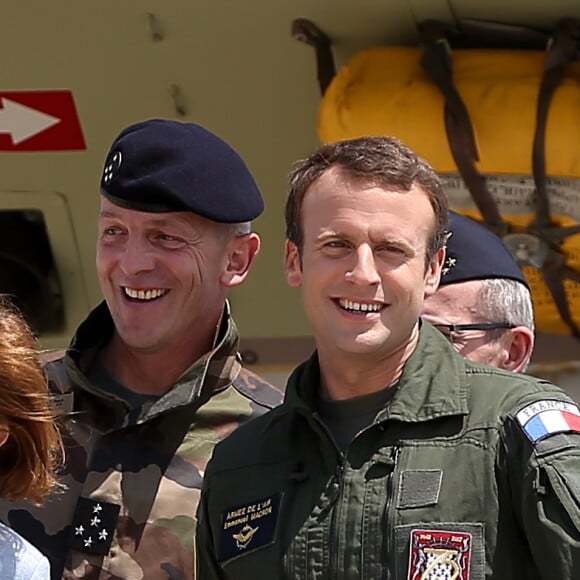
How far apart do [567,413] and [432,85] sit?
1.57 m

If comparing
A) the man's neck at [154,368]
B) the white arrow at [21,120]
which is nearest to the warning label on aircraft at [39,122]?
the white arrow at [21,120]

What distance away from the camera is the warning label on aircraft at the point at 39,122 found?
3404 mm

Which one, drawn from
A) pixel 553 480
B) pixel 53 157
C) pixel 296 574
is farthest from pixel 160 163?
pixel 53 157

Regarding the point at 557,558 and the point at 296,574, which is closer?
the point at 557,558

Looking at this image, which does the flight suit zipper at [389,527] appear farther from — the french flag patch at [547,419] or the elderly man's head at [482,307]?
the elderly man's head at [482,307]

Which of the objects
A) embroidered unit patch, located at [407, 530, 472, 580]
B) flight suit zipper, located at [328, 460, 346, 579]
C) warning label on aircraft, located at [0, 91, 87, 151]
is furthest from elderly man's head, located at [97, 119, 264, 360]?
warning label on aircraft, located at [0, 91, 87, 151]

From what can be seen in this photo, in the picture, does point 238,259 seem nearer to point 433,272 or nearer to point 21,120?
point 433,272

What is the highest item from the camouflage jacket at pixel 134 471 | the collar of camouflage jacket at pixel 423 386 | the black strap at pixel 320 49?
the black strap at pixel 320 49

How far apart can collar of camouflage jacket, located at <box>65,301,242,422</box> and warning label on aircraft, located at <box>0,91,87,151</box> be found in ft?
4.60

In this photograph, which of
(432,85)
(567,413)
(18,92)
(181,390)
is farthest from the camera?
(18,92)

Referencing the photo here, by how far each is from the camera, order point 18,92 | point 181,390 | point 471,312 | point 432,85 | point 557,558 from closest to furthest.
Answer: point 557,558 < point 181,390 < point 471,312 < point 432,85 < point 18,92

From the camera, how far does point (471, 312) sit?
2135mm

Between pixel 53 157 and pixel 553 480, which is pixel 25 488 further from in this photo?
pixel 53 157

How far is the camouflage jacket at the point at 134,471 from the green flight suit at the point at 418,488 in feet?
0.71
